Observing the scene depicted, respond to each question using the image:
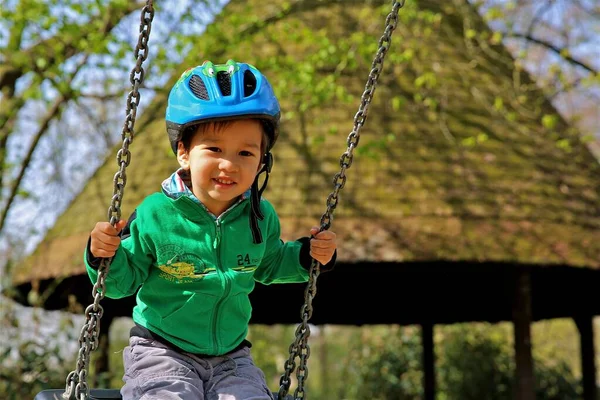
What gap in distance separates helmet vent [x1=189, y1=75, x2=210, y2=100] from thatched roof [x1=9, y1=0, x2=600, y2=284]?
13.6ft

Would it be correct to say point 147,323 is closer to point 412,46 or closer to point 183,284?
point 183,284

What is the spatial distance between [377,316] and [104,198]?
4.30 meters

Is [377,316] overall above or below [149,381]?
above

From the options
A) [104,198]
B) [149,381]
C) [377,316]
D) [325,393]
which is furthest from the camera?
[325,393]

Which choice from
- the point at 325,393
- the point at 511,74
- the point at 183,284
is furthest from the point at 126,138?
the point at 325,393

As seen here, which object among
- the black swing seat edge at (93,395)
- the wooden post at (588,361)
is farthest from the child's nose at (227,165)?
the wooden post at (588,361)

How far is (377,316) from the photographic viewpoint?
11.5m

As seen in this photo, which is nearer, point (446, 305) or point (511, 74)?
point (511, 74)

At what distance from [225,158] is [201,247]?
31cm

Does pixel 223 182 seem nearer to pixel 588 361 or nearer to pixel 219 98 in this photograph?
pixel 219 98

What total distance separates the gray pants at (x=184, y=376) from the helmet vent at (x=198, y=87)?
85cm

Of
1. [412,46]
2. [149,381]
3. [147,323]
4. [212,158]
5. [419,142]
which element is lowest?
[149,381]

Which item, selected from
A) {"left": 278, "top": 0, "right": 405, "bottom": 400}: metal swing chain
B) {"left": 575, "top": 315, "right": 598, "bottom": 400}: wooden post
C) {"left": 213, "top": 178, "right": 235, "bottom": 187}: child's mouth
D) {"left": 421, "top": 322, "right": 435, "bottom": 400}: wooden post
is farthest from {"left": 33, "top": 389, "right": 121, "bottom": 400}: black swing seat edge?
{"left": 421, "top": 322, "right": 435, "bottom": 400}: wooden post

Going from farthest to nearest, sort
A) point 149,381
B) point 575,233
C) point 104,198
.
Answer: point 104,198 → point 575,233 → point 149,381
